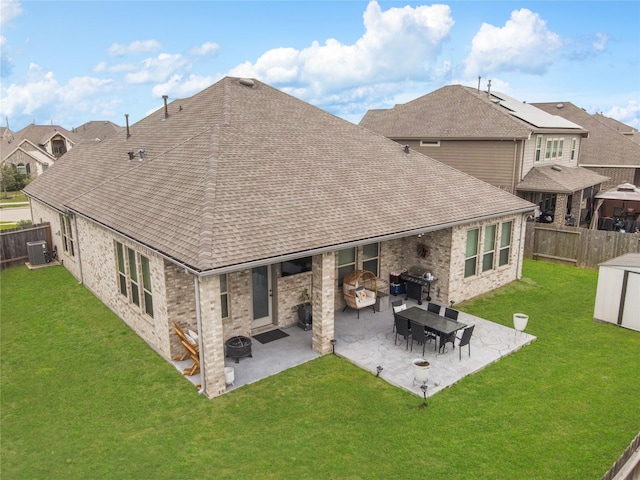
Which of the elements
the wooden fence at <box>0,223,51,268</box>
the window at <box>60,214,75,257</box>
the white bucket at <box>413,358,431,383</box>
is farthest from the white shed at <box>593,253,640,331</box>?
the wooden fence at <box>0,223,51,268</box>

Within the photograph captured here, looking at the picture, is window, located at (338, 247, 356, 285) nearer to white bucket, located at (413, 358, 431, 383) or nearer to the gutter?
the gutter

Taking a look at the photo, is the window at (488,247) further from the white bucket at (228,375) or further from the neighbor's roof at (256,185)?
the white bucket at (228,375)

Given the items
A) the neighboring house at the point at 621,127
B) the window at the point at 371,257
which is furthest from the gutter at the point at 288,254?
the neighboring house at the point at 621,127

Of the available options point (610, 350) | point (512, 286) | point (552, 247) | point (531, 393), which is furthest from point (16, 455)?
point (552, 247)

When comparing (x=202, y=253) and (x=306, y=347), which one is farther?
(x=306, y=347)

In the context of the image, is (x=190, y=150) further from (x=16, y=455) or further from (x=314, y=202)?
(x=16, y=455)

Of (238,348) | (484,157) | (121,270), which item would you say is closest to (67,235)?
(121,270)

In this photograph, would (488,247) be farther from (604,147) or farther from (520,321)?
(604,147)

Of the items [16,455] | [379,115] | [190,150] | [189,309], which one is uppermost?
[379,115]
